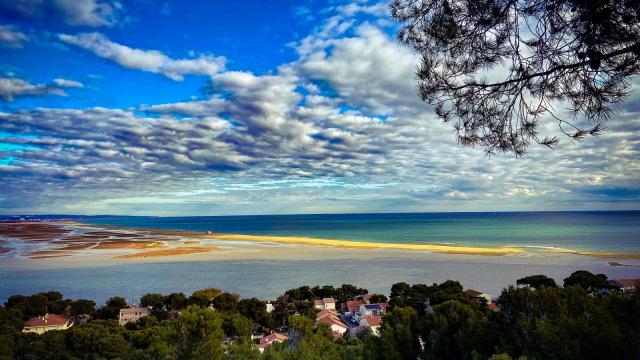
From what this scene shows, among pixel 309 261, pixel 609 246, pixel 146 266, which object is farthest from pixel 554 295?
pixel 609 246

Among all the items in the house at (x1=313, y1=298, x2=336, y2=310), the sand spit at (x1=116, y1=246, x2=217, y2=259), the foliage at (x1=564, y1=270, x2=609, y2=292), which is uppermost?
the foliage at (x1=564, y1=270, x2=609, y2=292)

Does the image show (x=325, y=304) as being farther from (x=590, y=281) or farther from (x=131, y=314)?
(x=590, y=281)

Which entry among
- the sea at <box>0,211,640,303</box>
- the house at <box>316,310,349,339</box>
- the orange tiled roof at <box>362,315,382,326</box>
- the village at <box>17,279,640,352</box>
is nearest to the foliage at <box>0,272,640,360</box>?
the village at <box>17,279,640,352</box>

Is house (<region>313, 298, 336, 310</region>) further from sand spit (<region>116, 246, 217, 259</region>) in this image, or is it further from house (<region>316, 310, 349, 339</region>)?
sand spit (<region>116, 246, 217, 259</region>)

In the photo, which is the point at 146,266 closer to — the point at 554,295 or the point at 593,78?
the point at 554,295

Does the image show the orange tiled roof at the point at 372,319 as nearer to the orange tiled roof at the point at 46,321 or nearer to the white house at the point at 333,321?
the white house at the point at 333,321

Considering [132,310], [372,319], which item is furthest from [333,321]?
[132,310]

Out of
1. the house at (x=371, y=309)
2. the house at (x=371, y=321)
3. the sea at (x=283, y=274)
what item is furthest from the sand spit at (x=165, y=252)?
the house at (x=371, y=321)
